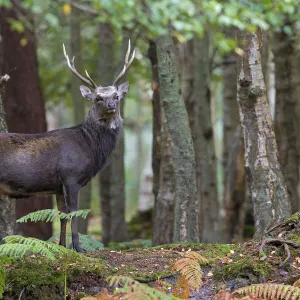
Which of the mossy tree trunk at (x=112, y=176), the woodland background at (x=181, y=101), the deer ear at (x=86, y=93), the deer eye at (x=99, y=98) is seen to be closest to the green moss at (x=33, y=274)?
the woodland background at (x=181, y=101)

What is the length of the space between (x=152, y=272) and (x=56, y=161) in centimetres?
236

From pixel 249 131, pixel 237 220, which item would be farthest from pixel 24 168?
pixel 237 220

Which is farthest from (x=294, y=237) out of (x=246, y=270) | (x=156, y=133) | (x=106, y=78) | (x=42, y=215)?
(x=106, y=78)

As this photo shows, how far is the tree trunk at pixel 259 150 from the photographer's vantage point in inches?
350

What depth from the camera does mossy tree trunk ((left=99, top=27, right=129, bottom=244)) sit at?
1440 cm

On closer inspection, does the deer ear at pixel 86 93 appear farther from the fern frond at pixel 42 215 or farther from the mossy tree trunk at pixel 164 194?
the fern frond at pixel 42 215

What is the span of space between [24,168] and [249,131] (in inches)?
→ 113

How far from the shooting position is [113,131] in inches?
379

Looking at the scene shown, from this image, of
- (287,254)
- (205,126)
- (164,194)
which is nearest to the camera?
(287,254)

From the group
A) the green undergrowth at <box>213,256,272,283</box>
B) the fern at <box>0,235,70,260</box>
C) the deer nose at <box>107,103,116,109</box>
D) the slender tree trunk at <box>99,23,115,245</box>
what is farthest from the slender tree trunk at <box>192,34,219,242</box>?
the fern at <box>0,235,70,260</box>

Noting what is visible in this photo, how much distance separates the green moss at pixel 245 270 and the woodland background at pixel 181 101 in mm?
1909

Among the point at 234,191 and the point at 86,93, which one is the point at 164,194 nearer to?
the point at 86,93

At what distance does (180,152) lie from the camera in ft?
31.4

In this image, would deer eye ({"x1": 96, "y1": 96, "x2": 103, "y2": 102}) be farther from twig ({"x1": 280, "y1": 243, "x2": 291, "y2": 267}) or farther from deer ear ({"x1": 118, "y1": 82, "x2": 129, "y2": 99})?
twig ({"x1": 280, "y1": 243, "x2": 291, "y2": 267})
